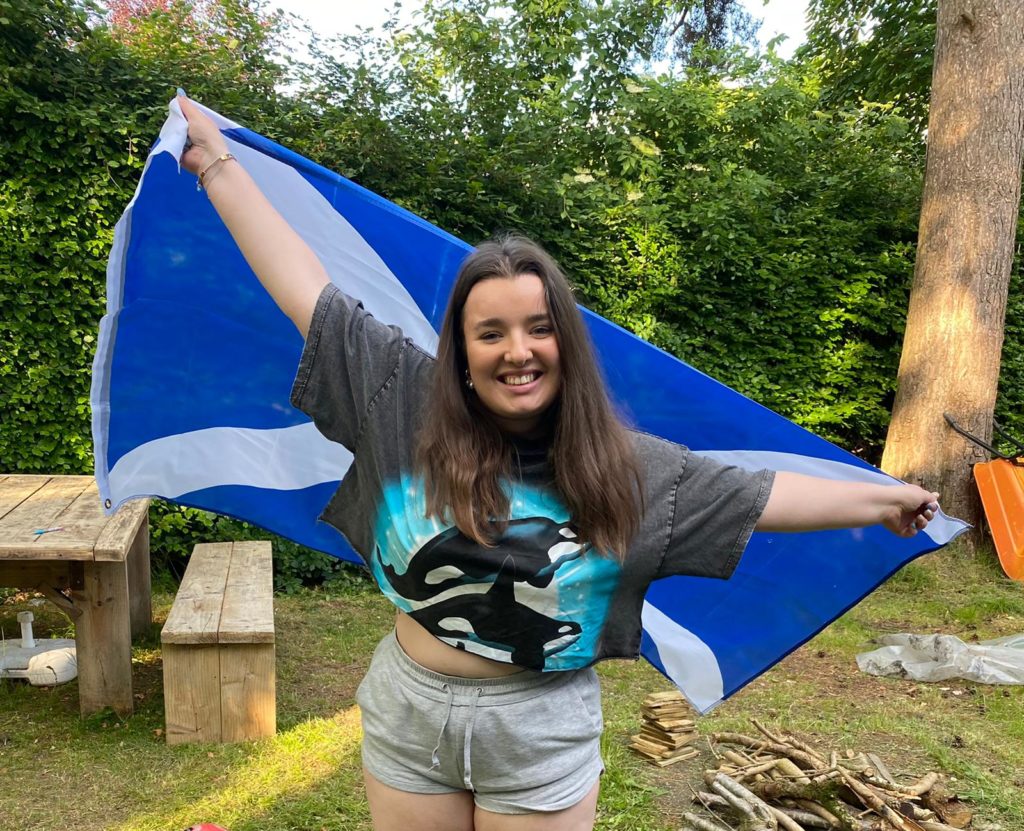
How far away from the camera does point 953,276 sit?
6.66 metres

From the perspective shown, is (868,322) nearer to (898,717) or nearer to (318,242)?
(898,717)

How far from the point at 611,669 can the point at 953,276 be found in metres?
4.16

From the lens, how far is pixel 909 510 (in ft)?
5.82

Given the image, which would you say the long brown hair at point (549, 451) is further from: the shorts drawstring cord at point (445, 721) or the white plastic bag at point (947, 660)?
the white plastic bag at point (947, 660)

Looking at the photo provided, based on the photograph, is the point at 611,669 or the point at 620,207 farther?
the point at 620,207

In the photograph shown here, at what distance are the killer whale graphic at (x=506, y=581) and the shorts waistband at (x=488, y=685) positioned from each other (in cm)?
5

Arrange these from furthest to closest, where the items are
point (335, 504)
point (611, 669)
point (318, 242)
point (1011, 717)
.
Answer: point (611, 669), point (1011, 717), point (318, 242), point (335, 504)

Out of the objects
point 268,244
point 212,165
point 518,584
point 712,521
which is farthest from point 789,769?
point 212,165

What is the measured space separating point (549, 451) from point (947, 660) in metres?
4.34

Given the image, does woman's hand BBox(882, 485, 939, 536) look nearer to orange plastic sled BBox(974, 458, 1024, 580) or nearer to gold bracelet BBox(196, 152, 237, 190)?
gold bracelet BBox(196, 152, 237, 190)

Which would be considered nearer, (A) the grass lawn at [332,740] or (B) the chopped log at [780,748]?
(A) the grass lawn at [332,740]

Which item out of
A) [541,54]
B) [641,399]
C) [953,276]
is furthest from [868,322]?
[641,399]

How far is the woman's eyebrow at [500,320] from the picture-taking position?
156 cm

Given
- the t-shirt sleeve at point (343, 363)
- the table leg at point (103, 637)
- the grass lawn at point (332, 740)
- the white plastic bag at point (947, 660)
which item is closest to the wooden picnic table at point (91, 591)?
the table leg at point (103, 637)
